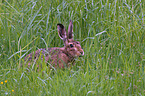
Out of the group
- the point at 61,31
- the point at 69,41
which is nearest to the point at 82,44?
the point at 69,41

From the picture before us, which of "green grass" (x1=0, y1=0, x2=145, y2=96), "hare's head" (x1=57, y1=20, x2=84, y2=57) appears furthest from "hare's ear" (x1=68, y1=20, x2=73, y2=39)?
"green grass" (x1=0, y1=0, x2=145, y2=96)

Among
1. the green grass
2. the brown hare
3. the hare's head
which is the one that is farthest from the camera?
the hare's head

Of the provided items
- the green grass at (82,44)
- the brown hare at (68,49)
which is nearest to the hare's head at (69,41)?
the brown hare at (68,49)

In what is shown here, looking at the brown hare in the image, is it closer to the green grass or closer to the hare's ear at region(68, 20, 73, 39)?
the hare's ear at region(68, 20, 73, 39)

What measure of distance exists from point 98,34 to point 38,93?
2030 millimetres

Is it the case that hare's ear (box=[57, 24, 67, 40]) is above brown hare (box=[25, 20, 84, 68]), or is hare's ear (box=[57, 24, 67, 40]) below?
above

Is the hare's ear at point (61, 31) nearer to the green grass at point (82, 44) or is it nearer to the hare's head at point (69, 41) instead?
the hare's head at point (69, 41)

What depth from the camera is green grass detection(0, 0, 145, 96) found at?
339 centimetres

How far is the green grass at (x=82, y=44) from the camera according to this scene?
339 centimetres

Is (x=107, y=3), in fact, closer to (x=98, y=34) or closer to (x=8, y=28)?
(x=98, y=34)

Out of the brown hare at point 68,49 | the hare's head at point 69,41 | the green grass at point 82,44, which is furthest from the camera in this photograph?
the hare's head at point 69,41

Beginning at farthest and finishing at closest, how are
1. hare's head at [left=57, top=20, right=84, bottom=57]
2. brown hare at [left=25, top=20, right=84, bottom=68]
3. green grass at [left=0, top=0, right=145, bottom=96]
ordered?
hare's head at [left=57, top=20, right=84, bottom=57]
brown hare at [left=25, top=20, right=84, bottom=68]
green grass at [left=0, top=0, right=145, bottom=96]

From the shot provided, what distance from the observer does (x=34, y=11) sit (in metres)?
5.48

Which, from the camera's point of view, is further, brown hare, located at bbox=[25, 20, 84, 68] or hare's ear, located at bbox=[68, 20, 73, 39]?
hare's ear, located at bbox=[68, 20, 73, 39]
